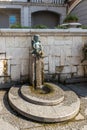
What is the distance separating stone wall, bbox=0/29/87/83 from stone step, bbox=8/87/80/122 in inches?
38.9

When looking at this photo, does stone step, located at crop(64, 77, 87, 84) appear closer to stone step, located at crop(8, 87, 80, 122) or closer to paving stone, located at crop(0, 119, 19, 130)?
stone step, located at crop(8, 87, 80, 122)

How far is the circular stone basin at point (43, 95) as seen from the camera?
4012 millimetres

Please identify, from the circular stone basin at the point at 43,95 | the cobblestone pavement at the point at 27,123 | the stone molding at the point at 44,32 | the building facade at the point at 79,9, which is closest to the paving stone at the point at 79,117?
the cobblestone pavement at the point at 27,123

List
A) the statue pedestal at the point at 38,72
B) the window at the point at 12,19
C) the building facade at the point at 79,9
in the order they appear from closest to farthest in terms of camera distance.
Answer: the statue pedestal at the point at 38,72
the building facade at the point at 79,9
the window at the point at 12,19

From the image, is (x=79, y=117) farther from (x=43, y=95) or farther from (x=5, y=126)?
(x=5, y=126)

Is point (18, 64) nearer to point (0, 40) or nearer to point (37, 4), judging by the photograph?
point (0, 40)

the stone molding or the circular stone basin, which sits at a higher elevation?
the stone molding

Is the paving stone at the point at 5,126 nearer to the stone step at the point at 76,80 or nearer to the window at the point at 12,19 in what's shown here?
the stone step at the point at 76,80

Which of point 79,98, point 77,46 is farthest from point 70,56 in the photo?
point 79,98

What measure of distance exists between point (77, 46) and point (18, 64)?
1.62 meters

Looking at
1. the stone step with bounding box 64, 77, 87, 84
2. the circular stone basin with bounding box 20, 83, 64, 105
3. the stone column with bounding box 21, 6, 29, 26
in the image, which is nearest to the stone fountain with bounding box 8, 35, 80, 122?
the circular stone basin with bounding box 20, 83, 64, 105

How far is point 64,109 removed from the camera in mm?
3879

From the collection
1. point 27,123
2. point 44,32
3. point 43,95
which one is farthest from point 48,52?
point 27,123

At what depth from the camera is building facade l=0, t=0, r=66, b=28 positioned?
12.0m
